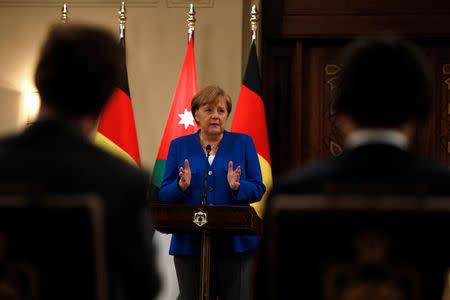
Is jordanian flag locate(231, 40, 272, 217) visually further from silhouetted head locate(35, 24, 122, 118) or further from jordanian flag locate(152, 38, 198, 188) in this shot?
silhouetted head locate(35, 24, 122, 118)

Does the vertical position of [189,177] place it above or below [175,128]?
below

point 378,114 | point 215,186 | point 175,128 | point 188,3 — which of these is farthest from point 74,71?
point 188,3

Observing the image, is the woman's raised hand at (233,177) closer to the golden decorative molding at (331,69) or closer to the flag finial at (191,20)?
the flag finial at (191,20)

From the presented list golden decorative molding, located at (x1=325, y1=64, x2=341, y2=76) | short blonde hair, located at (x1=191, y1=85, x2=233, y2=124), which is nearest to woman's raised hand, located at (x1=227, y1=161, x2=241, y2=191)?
short blonde hair, located at (x1=191, y1=85, x2=233, y2=124)

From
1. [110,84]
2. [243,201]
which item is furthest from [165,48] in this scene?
[110,84]

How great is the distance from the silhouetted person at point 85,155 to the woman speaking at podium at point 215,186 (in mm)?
1977

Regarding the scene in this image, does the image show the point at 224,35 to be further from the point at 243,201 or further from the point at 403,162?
the point at 403,162

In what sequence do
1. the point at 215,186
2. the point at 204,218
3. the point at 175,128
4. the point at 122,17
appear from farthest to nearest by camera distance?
1. the point at 122,17
2. the point at 175,128
3. the point at 215,186
4. the point at 204,218

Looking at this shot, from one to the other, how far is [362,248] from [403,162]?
23 cm

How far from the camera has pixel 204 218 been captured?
3303mm

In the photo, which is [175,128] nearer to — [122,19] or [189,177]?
[122,19]

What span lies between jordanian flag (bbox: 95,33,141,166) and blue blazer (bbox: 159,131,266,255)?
1.39 meters

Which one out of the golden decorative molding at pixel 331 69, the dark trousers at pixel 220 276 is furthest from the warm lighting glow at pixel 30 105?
the dark trousers at pixel 220 276

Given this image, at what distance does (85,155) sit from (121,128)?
3.80 m
